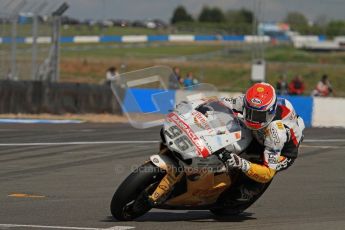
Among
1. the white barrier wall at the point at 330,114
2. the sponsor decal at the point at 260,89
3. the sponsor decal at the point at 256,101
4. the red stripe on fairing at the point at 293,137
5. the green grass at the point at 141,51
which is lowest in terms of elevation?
the green grass at the point at 141,51

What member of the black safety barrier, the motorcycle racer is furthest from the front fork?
the black safety barrier

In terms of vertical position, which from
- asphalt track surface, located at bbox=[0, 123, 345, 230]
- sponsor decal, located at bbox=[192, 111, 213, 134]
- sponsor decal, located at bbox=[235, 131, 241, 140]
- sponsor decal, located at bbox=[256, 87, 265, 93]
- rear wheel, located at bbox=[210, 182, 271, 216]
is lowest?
asphalt track surface, located at bbox=[0, 123, 345, 230]

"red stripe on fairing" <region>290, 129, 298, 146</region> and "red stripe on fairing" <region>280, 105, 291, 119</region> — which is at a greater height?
"red stripe on fairing" <region>280, 105, 291, 119</region>

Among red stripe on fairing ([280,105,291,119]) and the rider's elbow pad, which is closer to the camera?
the rider's elbow pad

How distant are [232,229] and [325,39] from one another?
2398 inches

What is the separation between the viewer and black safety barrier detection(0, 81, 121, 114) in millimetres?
24125

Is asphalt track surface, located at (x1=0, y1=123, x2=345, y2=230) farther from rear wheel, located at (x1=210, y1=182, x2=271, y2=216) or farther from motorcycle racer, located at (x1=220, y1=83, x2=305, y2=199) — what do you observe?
motorcycle racer, located at (x1=220, y1=83, x2=305, y2=199)

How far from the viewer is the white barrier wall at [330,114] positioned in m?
24.1

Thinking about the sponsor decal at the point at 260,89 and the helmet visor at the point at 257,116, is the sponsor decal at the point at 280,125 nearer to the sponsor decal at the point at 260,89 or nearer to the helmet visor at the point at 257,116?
the helmet visor at the point at 257,116

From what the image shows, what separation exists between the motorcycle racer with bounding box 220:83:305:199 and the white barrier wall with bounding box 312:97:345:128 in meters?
16.4

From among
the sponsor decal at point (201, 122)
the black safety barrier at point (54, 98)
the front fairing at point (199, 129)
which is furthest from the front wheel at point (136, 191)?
the black safety barrier at point (54, 98)

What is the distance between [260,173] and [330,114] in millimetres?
16962

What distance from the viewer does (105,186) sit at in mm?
10609

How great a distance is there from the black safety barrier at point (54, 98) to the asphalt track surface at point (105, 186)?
559cm
